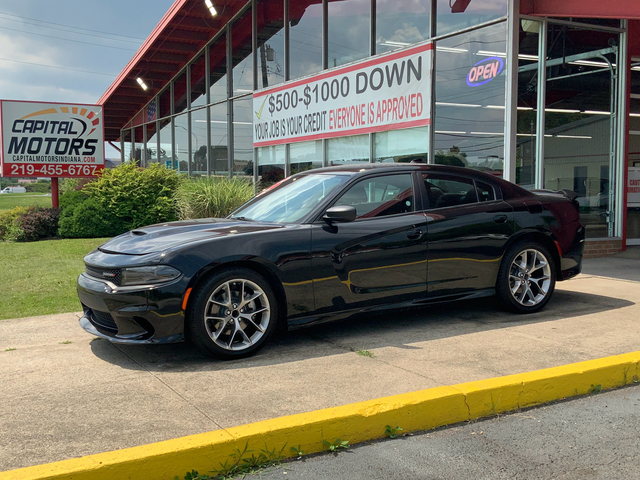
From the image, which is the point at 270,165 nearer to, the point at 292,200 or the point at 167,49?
the point at 167,49

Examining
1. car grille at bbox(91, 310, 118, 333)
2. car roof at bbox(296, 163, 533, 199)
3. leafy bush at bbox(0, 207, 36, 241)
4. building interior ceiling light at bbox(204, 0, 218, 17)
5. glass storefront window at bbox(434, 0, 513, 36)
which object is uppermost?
building interior ceiling light at bbox(204, 0, 218, 17)

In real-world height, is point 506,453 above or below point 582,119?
below

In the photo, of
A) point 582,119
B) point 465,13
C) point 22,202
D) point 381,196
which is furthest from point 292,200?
point 22,202

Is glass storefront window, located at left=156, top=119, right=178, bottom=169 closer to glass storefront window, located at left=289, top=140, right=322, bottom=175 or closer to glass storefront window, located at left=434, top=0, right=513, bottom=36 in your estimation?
glass storefront window, located at left=289, top=140, right=322, bottom=175

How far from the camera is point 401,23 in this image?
11945 millimetres

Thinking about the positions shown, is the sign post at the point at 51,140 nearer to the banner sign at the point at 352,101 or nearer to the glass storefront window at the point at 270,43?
the glass storefront window at the point at 270,43

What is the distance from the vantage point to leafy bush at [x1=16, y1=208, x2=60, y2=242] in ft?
50.8

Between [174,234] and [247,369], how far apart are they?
1232 millimetres

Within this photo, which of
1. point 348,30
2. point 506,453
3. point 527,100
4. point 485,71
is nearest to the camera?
point 506,453

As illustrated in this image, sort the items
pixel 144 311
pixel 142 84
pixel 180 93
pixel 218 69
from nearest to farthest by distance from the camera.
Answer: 1. pixel 144 311
2. pixel 218 69
3. pixel 180 93
4. pixel 142 84

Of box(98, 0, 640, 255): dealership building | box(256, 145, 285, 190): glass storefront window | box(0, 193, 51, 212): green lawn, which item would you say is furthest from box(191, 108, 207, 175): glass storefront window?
box(0, 193, 51, 212): green lawn

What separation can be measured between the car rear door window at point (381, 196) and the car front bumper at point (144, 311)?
1.68 m

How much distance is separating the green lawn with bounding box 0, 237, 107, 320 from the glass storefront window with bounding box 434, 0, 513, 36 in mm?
7210

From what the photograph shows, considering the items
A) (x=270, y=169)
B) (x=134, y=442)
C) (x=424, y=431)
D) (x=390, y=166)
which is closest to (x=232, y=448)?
(x=134, y=442)
